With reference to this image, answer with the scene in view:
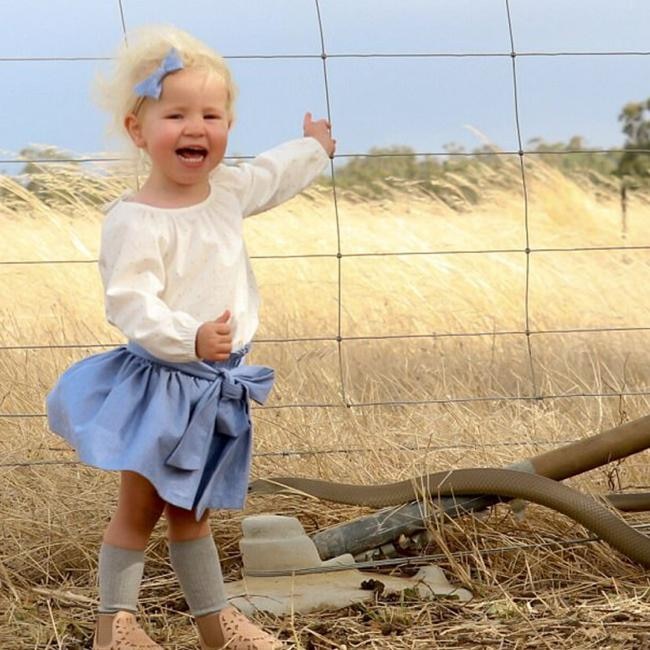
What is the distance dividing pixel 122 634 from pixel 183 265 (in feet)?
2.25

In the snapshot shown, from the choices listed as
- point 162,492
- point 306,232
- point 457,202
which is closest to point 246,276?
point 162,492

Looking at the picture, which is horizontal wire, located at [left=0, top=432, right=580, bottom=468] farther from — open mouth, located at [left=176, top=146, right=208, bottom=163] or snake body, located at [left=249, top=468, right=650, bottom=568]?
open mouth, located at [left=176, top=146, right=208, bottom=163]

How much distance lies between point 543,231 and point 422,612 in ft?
15.9

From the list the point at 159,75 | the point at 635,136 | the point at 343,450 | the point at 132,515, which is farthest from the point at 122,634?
the point at 635,136

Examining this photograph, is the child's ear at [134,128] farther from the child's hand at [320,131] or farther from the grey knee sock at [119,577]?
the grey knee sock at [119,577]

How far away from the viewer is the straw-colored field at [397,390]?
2.83 meters

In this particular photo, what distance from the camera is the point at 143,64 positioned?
2.45 meters

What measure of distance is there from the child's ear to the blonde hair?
0.01 meters

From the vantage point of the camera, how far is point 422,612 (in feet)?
9.22

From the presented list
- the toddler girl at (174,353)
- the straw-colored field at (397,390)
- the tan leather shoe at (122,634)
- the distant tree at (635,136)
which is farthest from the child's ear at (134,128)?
the distant tree at (635,136)

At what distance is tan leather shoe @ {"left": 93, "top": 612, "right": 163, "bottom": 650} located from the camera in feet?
8.13

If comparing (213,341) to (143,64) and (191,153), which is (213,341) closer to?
(191,153)

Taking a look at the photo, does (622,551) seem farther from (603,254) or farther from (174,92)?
(603,254)

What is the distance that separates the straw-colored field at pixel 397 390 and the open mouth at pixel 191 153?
3.18 ft
